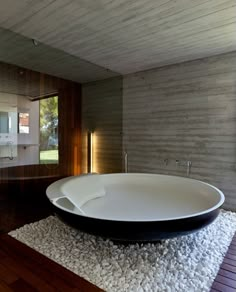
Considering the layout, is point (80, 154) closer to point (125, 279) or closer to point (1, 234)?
point (1, 234)

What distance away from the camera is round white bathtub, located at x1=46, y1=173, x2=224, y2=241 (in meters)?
1.83

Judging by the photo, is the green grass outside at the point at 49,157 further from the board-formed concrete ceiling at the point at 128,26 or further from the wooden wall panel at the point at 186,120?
the board-formed concrete ceiling at the point at 128,26

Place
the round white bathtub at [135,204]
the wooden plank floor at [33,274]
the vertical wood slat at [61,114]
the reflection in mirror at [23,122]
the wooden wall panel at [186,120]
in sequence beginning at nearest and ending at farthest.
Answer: the wooden plank floor at [33,274]
the round white bathtub at [135,204]
the wooden wall panel at [186,120]
the vertical wood slat at [61,114]
the reflection in mirror at [23,122]

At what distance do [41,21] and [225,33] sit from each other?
7.30 ft

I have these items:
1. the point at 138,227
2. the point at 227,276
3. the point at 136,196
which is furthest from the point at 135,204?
the point at 227,276

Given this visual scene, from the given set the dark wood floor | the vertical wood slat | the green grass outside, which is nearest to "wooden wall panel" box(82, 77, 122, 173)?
the vertical wood slat

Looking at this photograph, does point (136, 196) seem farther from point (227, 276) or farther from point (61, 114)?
point (61, 114)

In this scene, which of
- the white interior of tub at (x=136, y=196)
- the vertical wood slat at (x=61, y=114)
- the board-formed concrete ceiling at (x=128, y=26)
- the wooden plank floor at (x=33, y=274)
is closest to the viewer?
the wooden plank floor at (x=33, y=274)

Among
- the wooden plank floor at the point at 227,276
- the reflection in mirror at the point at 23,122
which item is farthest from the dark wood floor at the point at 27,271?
the reflection in mirror at the point at 23,122

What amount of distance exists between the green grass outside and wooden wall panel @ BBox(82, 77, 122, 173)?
0.62 meters

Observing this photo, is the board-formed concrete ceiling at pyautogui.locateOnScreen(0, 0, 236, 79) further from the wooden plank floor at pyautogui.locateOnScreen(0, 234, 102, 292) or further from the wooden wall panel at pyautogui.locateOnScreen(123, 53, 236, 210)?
the wooden plank floor at pyautogui.locateOnScreen(0, 234, 102, 292)

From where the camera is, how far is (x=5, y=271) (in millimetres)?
1898

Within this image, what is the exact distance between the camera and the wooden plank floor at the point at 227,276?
68.1 inches

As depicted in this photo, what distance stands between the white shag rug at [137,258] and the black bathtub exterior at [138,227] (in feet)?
0.93
